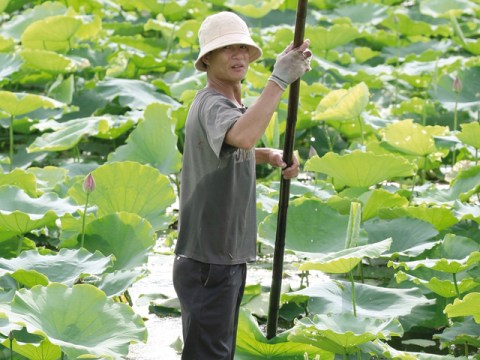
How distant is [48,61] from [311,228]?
2.13 metres

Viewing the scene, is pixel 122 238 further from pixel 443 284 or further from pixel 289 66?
pixel 289 66

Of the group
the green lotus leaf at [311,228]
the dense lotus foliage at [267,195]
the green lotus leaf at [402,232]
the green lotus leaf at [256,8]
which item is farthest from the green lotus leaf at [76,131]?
the green lotus leaf at [256,8]

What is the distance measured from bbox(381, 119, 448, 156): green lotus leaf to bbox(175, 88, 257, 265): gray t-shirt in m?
1.40

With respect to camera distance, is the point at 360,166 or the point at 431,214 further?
the point at 360,166

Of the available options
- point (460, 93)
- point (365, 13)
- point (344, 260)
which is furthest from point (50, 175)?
point (365, 13)

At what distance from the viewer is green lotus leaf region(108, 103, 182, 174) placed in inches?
142

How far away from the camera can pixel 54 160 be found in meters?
4.23

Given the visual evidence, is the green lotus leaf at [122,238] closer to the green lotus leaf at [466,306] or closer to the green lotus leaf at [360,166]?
the green lotus leaf at [360,166]

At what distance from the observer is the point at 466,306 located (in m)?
2.33

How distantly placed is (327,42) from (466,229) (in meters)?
2.46

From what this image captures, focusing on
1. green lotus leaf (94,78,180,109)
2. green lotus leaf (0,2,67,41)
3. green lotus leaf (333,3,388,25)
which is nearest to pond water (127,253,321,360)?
green lotus leaf (94,78,180,109)

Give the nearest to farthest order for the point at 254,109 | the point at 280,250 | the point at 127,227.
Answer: the point at 254,109 → the point at 280,250 → the point at 127,227

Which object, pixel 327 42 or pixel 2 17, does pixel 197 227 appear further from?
pixel 2 17

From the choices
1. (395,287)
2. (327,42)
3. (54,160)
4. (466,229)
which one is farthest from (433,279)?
(327,42)
